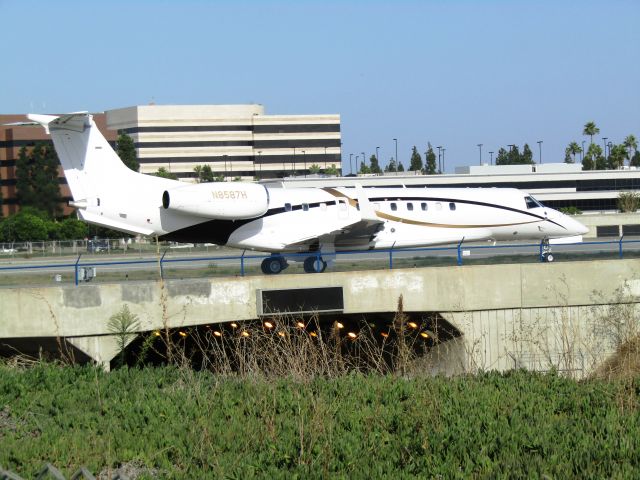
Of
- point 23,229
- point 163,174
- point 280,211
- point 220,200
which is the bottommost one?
point 23,229

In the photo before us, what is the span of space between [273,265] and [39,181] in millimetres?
9194

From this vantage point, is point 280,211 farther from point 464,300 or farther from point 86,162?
point 464,300

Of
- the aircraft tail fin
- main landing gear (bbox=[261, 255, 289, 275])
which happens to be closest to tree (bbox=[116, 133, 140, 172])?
the aircraft tail fin

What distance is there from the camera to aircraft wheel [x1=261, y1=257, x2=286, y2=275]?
95.1ft

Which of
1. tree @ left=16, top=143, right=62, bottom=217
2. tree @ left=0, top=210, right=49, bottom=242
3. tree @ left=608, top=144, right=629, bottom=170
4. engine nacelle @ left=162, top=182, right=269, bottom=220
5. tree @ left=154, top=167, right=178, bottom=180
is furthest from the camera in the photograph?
tree @ left=608, top=144, right=629, bottom=170

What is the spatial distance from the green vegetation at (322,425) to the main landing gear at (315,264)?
422 inches

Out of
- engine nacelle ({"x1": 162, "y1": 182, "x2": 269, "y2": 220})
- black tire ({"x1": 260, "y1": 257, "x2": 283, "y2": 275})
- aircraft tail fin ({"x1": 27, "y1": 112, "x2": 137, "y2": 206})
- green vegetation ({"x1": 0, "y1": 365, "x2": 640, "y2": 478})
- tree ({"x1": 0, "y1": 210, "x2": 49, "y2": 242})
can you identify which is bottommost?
green vegetation ({"x1": 0, "y1": 365, "x2": 640, "y2": 478})

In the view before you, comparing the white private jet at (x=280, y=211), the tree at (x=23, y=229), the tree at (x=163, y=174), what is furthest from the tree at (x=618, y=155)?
the white private jet at (x=280, y=211)

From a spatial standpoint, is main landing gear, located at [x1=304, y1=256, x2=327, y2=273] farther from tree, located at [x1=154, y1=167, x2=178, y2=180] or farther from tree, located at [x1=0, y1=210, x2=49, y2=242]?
tree, located at [x1=154, y1=167, x2=178, y2=180]

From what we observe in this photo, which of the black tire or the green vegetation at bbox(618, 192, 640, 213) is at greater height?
the green vegetation at bbox(618, 192, 640, 213)

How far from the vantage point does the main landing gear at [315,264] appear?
27.8 metres

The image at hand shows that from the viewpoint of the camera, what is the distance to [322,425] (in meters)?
12.9

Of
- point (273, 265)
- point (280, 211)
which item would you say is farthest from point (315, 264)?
point (280, 211)

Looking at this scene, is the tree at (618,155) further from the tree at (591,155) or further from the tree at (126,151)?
the tree at (126,151)
